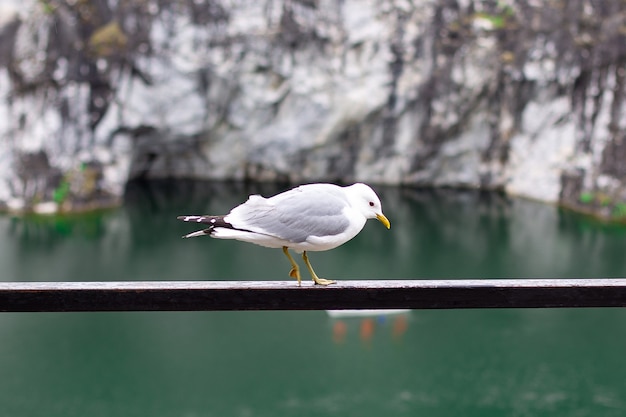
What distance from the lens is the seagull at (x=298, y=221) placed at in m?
1.97

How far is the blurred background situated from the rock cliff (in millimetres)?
56

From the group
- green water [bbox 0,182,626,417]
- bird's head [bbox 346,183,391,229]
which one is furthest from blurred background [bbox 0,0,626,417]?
bird's head [bbox 346,183,391,229]

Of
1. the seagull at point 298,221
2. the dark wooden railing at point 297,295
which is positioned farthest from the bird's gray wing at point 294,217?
the dark wooden railing at point 297,295

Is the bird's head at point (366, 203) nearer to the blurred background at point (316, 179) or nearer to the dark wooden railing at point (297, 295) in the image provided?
the dark wooden railing at point (297, 295)

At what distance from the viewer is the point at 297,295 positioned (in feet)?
5.74

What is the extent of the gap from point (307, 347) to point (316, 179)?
13040mm

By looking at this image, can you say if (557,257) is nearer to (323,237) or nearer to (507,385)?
(507,385)

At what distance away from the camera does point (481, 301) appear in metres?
1.78

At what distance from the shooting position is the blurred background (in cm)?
779

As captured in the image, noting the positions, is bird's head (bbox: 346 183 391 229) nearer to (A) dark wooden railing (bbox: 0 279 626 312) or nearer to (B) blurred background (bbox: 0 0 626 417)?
(A) dark wooden railing (bbox: 0 279 626 312)

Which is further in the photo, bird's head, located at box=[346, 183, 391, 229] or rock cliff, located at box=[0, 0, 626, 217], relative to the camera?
Answer: rock cliff, located at box=[0, 0, 626, 217]

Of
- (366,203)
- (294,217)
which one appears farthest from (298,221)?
(366,203)

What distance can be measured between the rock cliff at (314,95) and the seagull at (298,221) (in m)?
14.7

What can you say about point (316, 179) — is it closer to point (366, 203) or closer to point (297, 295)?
point (366, 203)
